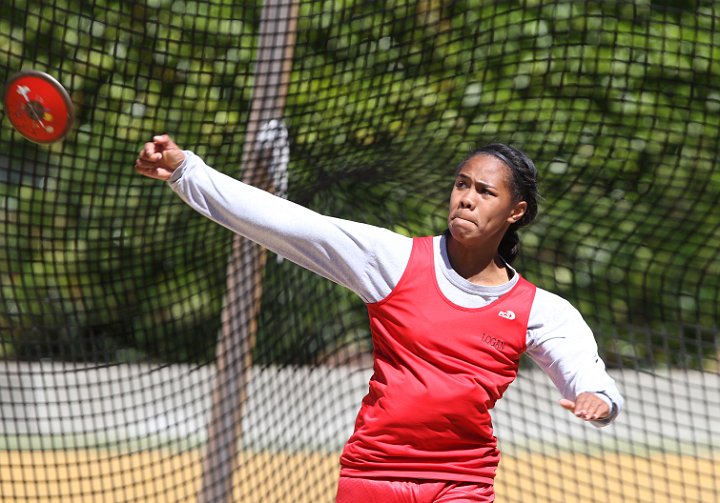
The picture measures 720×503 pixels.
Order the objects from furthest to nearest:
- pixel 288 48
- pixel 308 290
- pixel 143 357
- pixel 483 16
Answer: pixel 143 357
pixel 308 290
pixel 483 16
pixel 288 48

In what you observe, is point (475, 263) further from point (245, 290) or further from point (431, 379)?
point (245, 290)

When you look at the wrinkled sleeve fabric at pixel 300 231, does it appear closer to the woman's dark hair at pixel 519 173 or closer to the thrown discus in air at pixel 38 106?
the woman's dark hair at pixel 519 173

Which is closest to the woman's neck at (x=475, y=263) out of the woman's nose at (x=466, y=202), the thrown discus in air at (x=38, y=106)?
the woman's nose at (x=466, y=202)

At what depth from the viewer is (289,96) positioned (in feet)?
14.7

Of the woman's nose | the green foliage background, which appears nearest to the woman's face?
the woman's nose

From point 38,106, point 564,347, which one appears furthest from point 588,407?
point 38,106

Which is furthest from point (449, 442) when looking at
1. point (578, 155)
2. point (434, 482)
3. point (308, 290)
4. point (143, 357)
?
point (143, 357)

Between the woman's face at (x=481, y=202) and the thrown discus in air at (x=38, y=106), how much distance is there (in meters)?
1.28

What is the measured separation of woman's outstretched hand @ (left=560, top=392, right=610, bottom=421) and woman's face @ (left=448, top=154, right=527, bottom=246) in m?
0.46

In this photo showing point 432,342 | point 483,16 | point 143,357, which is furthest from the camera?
point 143,357

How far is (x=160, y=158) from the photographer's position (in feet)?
8.11

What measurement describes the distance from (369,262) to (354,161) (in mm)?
1853

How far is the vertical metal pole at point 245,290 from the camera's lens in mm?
4324

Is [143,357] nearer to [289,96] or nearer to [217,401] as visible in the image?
[217,401]
